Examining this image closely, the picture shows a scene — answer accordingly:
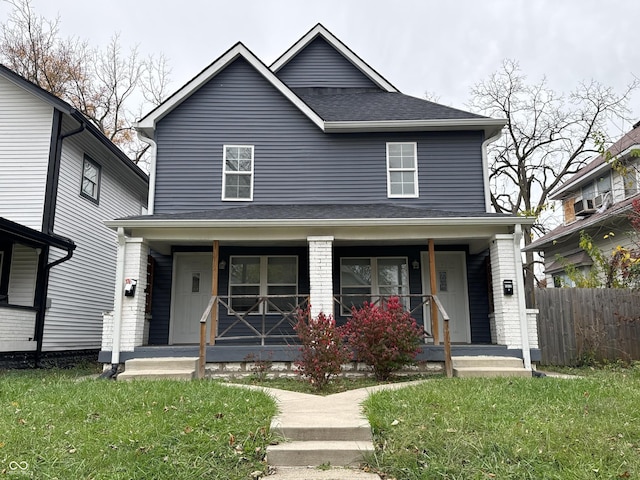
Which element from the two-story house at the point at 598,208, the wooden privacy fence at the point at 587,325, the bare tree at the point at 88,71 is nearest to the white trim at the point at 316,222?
the wooden privacy fence at the point at 587,325

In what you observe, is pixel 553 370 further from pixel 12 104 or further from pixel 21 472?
pixel 12 104

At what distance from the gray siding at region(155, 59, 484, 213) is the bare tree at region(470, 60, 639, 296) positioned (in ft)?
46.7

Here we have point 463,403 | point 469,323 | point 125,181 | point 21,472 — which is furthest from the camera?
point 125,181

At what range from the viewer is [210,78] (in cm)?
1163

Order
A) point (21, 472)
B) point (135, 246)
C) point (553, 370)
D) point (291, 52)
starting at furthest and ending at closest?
point (291, 52) → point (553, 370) → point (135, 246) → point (21, 472)

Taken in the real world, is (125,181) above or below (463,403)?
above

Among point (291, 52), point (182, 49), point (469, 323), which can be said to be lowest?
point (469, 323)

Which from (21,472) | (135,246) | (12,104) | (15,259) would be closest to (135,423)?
(21,472)

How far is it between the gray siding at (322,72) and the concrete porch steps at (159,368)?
8476mm

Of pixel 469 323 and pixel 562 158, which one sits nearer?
pixel 469 323

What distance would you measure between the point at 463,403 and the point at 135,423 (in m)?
3.29

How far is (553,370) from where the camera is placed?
394 inches

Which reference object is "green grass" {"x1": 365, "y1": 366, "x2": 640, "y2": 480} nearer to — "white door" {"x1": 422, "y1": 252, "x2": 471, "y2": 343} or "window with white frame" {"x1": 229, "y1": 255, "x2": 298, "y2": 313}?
"white door" {"x1": 422, "y1": 252, "x2": 471, "y2": 343}

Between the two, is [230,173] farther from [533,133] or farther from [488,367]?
[533,133]
